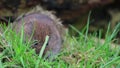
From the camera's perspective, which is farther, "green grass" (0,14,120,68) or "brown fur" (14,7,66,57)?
"brown fur" (14,7,66,57)

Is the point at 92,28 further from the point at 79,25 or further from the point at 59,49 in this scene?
the point at 59,49

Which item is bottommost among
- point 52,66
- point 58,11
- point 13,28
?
point 52,66

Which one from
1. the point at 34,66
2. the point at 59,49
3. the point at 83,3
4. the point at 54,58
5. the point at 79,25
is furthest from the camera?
the point at 79,25

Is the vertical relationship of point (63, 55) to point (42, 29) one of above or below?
below

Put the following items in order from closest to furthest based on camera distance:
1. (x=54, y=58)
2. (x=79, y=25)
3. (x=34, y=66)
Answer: (x=34, y=66) < (x=54, y=58) < (x=79, y=25)

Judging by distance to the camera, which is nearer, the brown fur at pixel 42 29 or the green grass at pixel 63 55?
the green grass at pixel 63 55

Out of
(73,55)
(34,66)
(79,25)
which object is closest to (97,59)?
(73,55)

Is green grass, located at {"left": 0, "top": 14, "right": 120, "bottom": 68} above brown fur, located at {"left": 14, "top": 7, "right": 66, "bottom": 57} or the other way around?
the other way around

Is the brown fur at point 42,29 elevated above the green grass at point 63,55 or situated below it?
above
